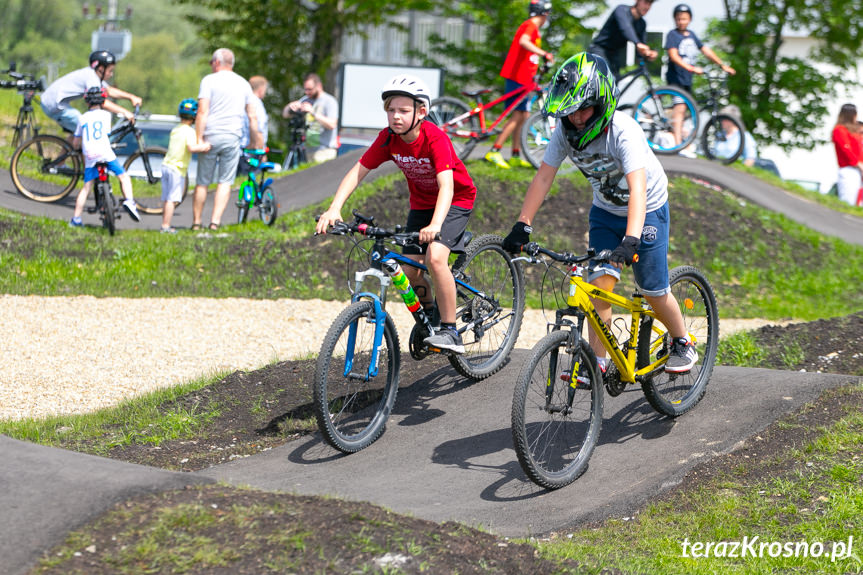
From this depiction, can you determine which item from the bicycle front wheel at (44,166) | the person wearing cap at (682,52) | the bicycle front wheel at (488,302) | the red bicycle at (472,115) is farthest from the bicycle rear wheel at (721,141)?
the bicycle front wheel at (488,302)

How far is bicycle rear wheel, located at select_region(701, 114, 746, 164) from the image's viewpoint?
52.9 ft

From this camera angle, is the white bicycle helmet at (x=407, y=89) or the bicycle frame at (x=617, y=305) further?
the white bicycle helmet at (x=407, y=89)

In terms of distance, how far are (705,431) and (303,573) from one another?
10.6 feet

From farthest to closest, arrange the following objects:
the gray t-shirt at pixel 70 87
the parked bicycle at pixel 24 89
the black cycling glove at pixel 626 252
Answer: the parked bicycle at pixel 24 89 → the gray t-shirt at pixel 70 87 → the black cycling glove at pixel 626 252

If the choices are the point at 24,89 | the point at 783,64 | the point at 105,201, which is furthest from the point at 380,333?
the point at 783,64

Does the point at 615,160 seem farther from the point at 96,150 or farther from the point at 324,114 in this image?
the point at 324,114

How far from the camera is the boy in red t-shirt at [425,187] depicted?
5.93 metres

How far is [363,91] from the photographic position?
22594 millimetres

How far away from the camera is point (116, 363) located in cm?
833

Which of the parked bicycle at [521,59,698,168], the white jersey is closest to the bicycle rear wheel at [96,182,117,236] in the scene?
the white jersey

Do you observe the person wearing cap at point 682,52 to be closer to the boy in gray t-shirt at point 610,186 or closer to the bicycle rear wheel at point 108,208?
the bicycle rear wheel at point 108,208

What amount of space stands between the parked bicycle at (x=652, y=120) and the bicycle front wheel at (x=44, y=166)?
6230 millimetres

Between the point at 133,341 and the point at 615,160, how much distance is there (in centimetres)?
506

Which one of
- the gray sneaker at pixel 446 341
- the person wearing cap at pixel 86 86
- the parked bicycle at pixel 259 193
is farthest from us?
the person wearing cap at pixel 86 86
